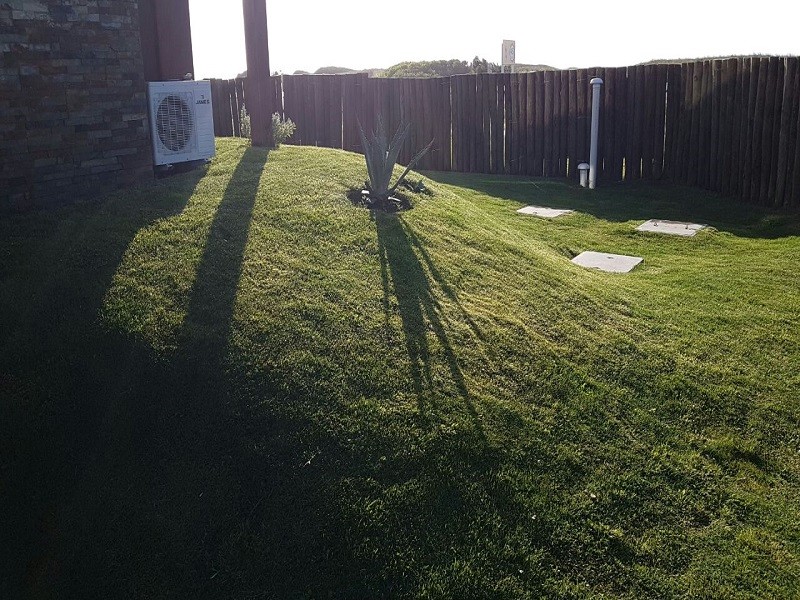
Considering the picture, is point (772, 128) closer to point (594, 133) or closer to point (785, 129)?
point (785, 129)

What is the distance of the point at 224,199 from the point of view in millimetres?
6562

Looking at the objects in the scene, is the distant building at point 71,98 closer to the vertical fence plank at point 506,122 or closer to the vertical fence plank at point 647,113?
the vertical fence plank at point 506,122

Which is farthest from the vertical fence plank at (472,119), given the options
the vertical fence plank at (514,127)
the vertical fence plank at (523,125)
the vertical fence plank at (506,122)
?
the vertical fence plank at (523,125)

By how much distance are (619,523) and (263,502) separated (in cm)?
174

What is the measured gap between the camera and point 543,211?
10.4 metres

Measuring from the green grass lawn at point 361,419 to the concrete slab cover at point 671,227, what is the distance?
280 cm

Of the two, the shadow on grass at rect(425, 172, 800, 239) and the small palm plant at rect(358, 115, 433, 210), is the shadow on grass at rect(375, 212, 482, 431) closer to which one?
the small palm plant at rect(358, 115, 433, 210)

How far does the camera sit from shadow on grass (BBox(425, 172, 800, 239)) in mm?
9664

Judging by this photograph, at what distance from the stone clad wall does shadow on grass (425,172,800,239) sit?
5696 millimetres

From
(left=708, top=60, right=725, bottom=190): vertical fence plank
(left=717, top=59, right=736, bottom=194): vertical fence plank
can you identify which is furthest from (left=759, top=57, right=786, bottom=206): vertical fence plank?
(left=708, top=60, right=725, bottom=190): vertical fence plank

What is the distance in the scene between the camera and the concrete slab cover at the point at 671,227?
9.27 m

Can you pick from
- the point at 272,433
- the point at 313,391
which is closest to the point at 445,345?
the point at 313,391

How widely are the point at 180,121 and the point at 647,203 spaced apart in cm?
658

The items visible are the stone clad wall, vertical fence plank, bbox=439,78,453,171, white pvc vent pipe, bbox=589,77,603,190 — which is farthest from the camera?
vertical fence plank, bbox=439,78,453,171
